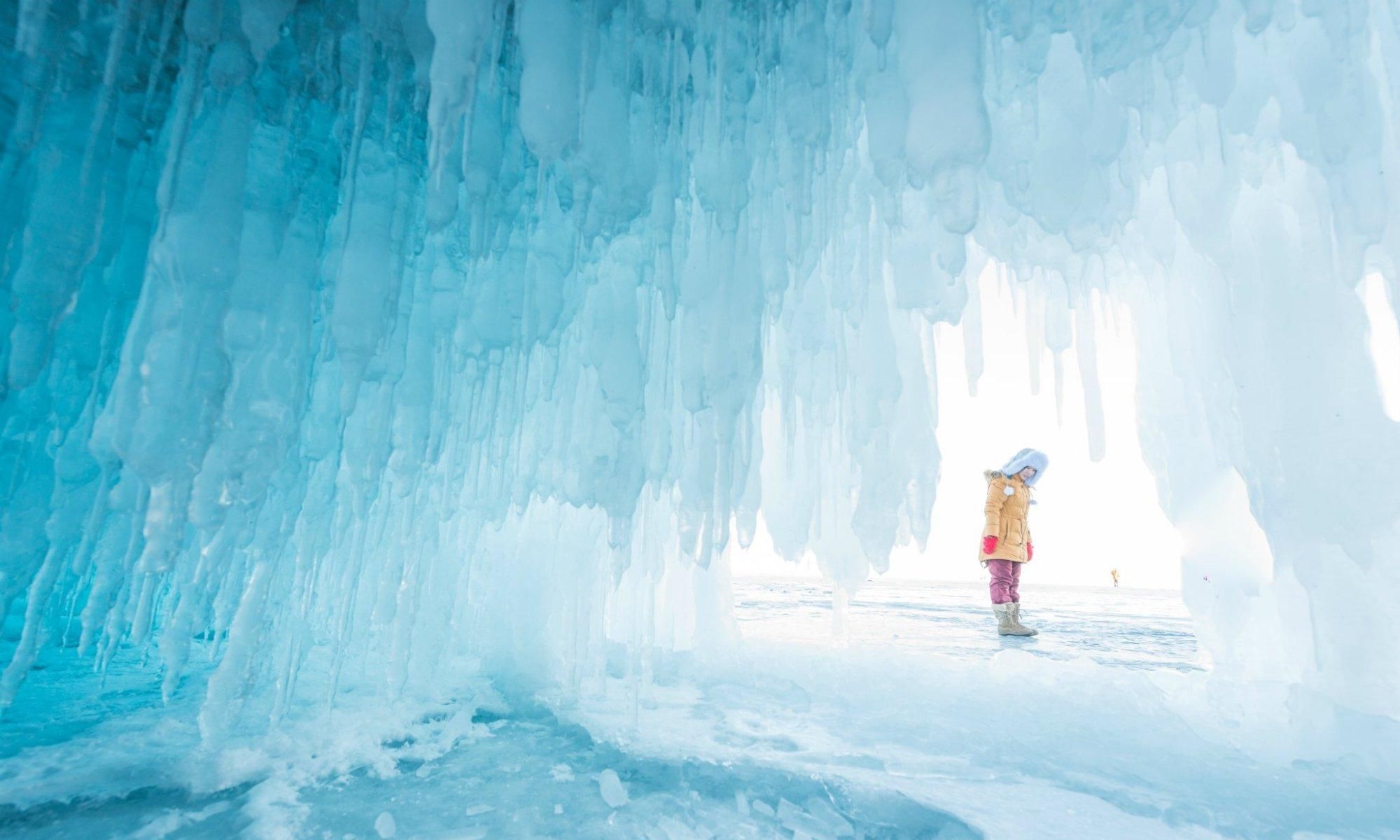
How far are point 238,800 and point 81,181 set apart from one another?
10.5 ft

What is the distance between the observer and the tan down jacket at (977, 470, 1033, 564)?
5559 mm

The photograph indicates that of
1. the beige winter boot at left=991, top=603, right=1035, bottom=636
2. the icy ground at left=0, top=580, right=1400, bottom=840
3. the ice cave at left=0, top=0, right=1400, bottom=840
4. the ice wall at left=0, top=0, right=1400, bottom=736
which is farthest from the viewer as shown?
the beige winter boot at left=991, top=603, right=1035, bottom=636

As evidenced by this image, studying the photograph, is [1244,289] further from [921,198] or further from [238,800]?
[238,800]

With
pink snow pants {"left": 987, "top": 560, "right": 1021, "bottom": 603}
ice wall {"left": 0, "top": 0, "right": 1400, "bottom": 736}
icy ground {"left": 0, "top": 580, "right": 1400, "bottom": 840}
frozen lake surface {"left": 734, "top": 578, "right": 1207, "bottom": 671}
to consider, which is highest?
ice wall {"left": 0, "top": 0, "right": 1400, "bottom": 736}

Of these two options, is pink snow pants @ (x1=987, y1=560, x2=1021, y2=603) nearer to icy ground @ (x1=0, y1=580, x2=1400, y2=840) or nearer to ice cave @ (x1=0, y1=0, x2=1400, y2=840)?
ice cave @ (x1=0, y1=0, x2=1400, y2=840)

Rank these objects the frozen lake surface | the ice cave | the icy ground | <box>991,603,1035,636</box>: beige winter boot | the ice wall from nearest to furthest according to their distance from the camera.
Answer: the icy ground → the ice cave → the ice wall → the frozen lake surface → <box>991,603,1035,636</box>: beige winter boot

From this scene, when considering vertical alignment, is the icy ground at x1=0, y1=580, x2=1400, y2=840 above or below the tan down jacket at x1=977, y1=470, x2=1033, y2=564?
below

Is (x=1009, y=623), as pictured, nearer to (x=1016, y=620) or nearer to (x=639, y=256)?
(x=1016, y=620)

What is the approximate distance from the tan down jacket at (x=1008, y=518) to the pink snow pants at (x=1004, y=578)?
0.06 metres

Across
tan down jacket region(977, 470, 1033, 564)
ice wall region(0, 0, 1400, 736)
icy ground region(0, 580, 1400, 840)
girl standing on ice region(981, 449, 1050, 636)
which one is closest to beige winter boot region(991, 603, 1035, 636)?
girl standing on ice region(981, 449, 1050, 636)

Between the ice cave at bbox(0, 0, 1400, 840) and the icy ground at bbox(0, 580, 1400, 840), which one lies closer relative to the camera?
the icy ground at bbox(0, 580, 1400, 840)

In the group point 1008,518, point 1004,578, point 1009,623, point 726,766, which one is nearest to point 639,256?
point 726,766

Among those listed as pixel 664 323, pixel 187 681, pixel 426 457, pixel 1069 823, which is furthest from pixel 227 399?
pixel 1069 823

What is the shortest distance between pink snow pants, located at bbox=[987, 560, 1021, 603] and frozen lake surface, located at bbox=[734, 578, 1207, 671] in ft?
1.45
